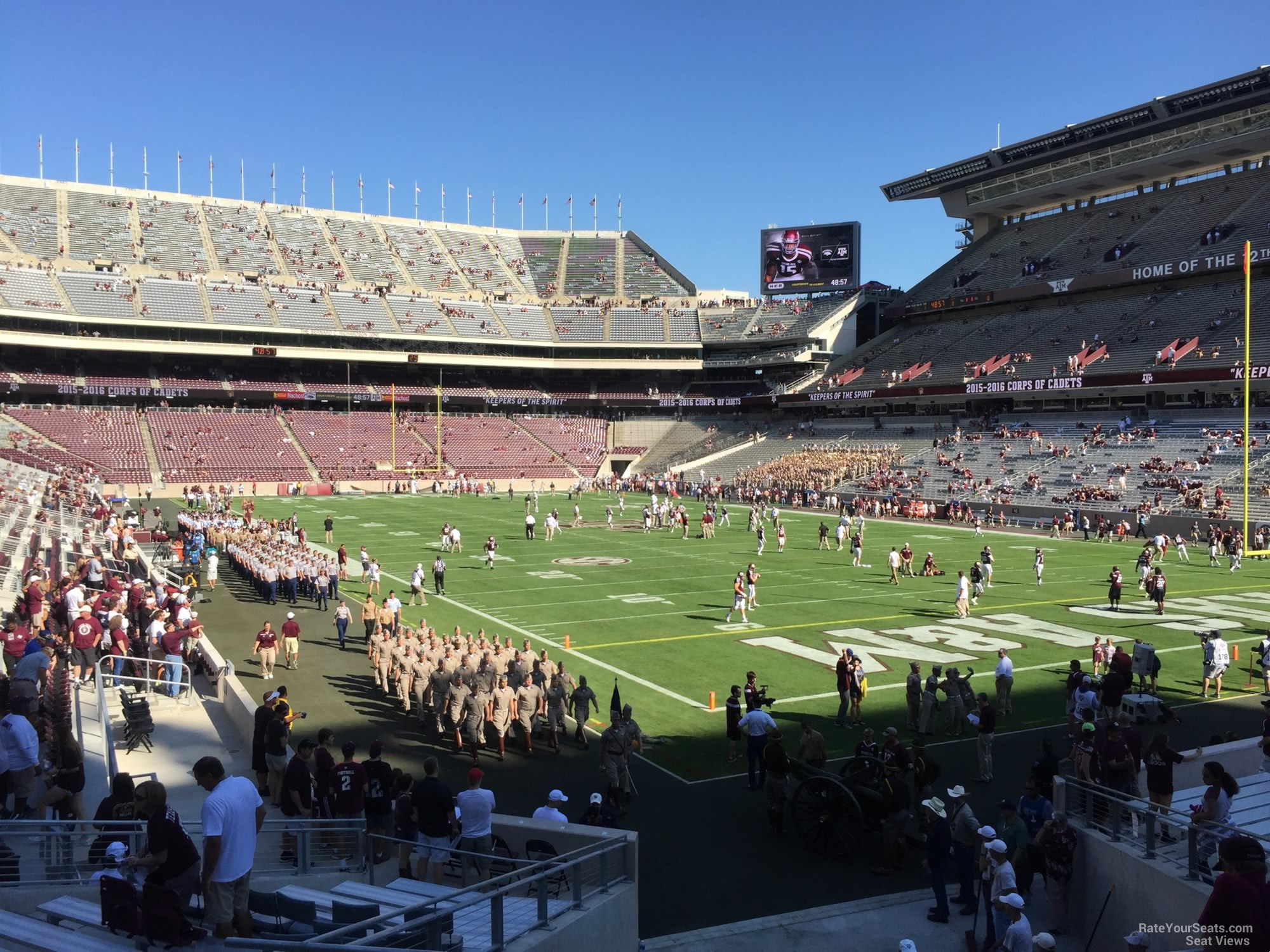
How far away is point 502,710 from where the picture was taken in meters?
13.6

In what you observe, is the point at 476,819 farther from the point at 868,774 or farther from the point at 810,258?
the point at 810,258

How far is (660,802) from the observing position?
12047mm

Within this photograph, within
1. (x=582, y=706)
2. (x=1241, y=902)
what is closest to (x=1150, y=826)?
(x=1241, y=902)

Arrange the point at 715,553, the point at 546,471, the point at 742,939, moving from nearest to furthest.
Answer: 1. the point at 742,939
2. the point at 715,553
3. the point at 546,471

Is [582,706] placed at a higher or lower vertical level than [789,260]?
lower

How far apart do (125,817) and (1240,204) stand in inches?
2732

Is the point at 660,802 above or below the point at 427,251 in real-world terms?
below

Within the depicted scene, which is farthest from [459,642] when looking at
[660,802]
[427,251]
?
[427,251]

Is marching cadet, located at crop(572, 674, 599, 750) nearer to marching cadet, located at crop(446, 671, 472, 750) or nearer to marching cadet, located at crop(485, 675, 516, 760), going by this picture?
marching cadet, located at crop(485, 675, 516, 760)

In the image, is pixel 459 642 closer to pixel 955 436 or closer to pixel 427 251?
pixel 955 436

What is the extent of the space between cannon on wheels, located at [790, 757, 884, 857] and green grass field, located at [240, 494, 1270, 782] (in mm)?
2497

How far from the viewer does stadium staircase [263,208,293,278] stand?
8269 centimetres

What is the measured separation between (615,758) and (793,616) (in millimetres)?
12781

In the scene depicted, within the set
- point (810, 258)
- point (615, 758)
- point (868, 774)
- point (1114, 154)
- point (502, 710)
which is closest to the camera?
point (868, 774)
